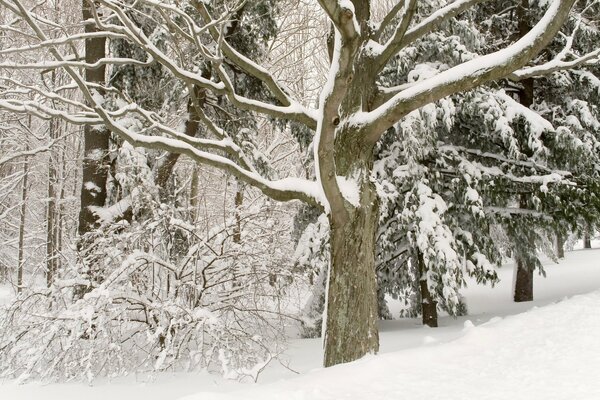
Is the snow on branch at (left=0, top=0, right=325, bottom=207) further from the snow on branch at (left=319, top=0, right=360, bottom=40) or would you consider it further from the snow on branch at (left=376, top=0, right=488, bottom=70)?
the snow on branch at (left=319, top=0, right=360, bottom=40)

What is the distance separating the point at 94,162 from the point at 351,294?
18.8 feet

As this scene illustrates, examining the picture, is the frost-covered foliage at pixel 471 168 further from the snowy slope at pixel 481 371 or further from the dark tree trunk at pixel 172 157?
the snowy slope at pixel 481 371

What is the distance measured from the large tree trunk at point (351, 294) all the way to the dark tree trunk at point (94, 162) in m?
5.06

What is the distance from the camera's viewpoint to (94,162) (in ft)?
28.3

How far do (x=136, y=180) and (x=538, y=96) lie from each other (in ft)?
25.7

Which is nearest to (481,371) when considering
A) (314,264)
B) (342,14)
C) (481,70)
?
(481,70)

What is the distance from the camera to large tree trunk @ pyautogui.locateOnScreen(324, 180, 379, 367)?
4.57 metres

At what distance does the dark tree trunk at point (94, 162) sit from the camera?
27.8 ft

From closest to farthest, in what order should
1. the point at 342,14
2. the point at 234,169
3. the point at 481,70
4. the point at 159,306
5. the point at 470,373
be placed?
1. the point at 470,373
2. the point at 342,14
3. the point at 481,70
4. the point at 234,169
5. the point at 159,306

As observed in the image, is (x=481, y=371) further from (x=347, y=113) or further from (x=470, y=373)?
(x=347, y=113)

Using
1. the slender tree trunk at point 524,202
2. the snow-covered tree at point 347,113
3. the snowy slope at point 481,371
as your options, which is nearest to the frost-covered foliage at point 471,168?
the slender tree trunk at point 524,202

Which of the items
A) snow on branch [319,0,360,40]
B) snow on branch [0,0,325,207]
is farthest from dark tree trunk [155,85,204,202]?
snow on branch [319,0,360,40]

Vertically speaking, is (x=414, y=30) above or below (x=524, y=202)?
above

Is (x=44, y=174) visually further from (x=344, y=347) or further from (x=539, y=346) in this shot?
(x=539, y=346)
